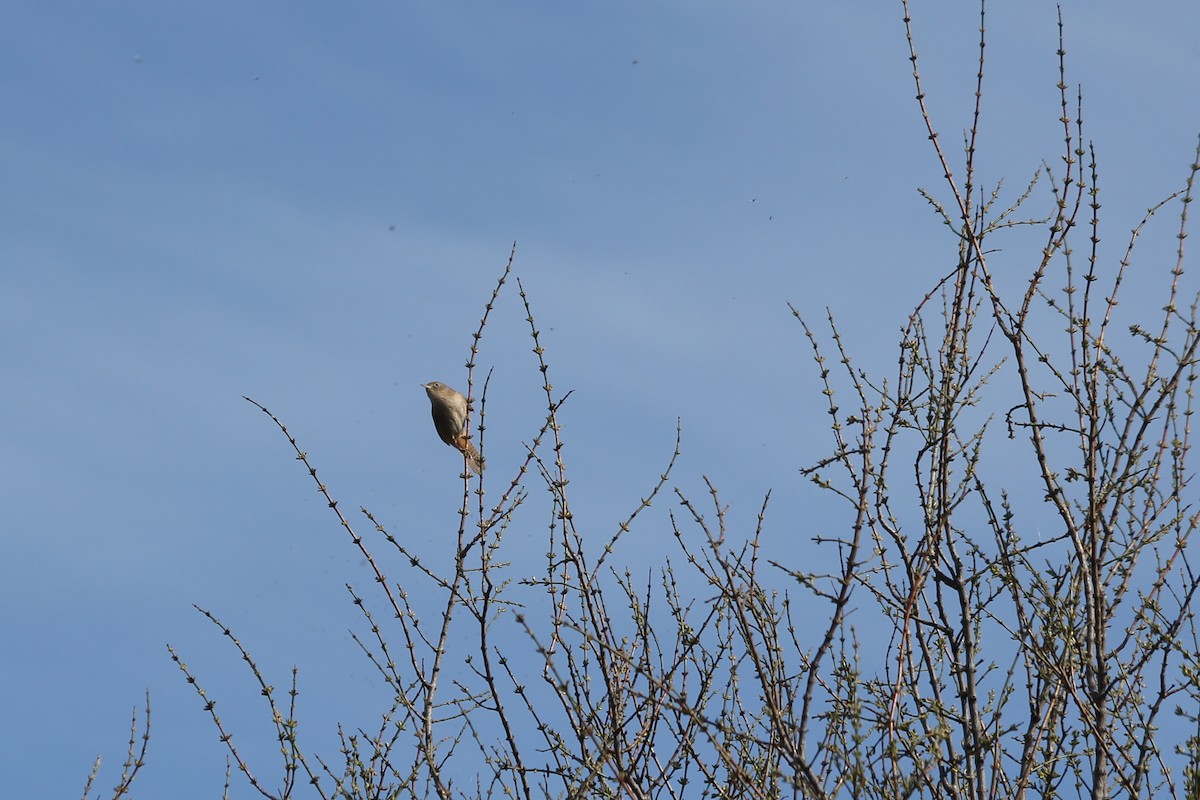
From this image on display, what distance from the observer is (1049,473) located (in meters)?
5.16

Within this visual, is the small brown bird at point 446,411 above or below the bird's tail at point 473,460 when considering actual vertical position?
above

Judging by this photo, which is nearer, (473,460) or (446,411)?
(473,460)

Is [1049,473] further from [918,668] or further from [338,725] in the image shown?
[338,725]

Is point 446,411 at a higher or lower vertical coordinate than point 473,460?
higher

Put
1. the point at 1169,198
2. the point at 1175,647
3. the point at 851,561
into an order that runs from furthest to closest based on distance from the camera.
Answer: the point at 1169,198 < the point at 1175,647 < the point at 851,561

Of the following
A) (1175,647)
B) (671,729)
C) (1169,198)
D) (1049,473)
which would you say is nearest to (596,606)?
(671,729)

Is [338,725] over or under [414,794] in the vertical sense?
over

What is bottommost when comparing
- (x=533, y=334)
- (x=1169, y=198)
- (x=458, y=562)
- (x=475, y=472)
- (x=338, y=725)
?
(x=338, y=725)

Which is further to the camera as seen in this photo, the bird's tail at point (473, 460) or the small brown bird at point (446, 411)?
the small brown bird at point (446, 411)

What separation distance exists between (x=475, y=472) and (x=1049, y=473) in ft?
7.94

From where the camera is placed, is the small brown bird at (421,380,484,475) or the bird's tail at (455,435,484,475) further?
the small brown bird at (421,380,484,475)

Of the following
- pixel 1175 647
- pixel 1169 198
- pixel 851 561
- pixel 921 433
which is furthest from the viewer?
pixel 1169 198

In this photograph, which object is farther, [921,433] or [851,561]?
[921,433]

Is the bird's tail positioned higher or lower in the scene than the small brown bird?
lower
